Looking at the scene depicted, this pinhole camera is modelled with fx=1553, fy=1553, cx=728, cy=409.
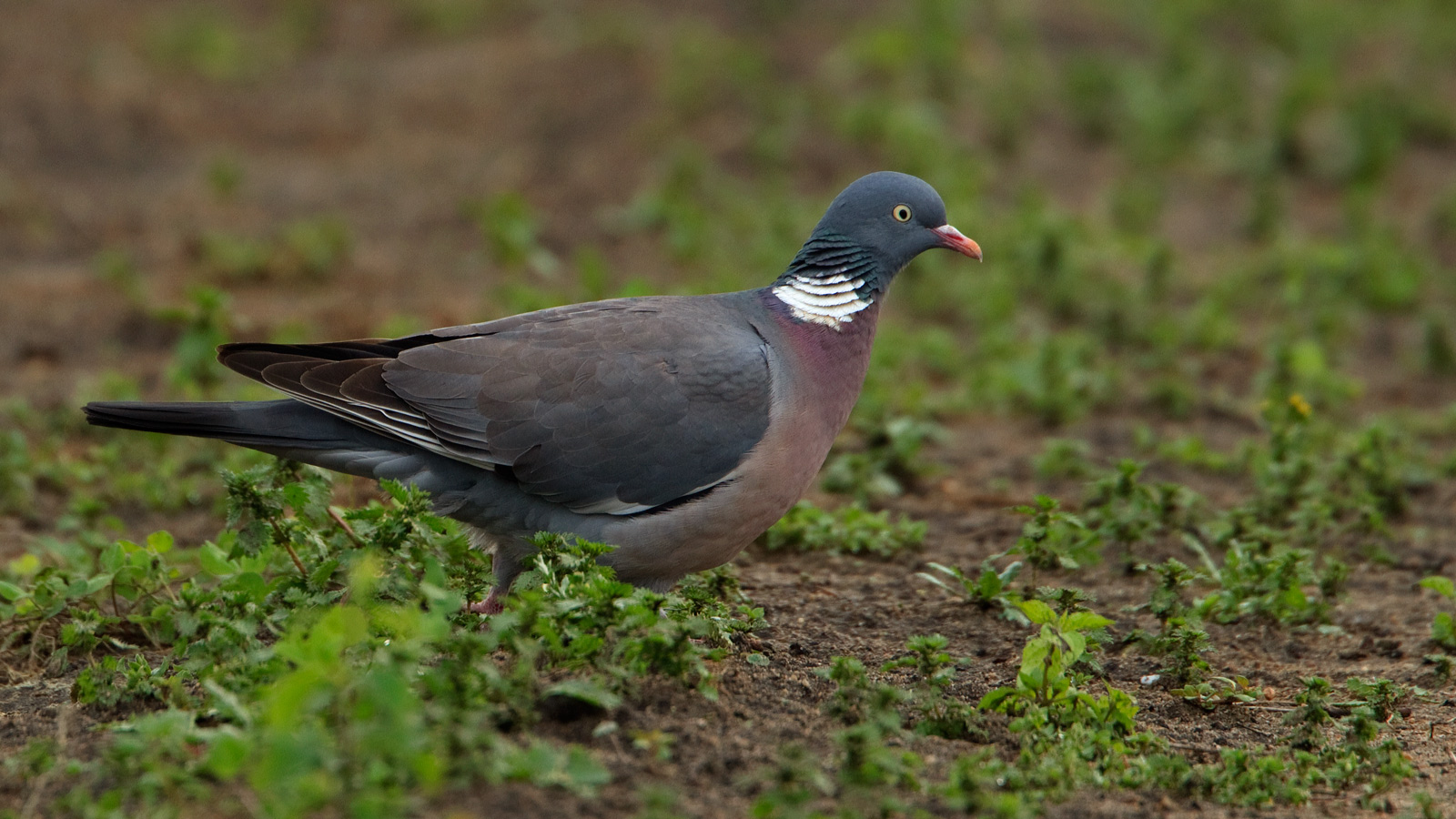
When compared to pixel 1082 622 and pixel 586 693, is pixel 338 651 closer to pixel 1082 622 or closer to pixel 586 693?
pixel 586 693

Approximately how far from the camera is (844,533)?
212 inches

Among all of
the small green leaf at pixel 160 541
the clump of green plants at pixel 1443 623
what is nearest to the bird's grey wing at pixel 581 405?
the small green leaf at pixel 160 541

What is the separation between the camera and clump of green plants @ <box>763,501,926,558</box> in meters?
5.37

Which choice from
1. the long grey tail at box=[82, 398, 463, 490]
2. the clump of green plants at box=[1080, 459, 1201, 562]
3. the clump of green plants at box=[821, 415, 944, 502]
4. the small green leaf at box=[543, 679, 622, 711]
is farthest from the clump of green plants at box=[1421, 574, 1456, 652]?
the long grey tail at box=[82, 398, 463, 490]

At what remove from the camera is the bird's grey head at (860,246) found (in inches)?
185

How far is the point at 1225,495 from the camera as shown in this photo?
6.19m

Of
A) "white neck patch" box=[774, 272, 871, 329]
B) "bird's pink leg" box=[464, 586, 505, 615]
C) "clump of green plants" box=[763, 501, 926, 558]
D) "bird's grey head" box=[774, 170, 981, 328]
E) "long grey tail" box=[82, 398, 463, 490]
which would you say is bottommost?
"bird's pink leg" box=[464, 586, 505, 615]

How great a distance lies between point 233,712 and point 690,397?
1556mm

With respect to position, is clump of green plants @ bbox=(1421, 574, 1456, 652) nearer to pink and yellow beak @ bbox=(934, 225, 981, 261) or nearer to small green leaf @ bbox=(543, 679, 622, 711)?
pink and yellow beak @ bbox=(934, 225, 981, 261)

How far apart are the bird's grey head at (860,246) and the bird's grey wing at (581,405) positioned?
34 centimetres

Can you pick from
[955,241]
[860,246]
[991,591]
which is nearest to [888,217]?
[860,246]

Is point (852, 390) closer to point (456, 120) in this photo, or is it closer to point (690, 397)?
point (690, 397)

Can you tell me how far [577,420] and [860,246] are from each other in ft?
3.50

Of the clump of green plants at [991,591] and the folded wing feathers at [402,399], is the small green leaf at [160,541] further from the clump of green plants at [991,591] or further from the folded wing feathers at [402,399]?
the clump of green plants at [991,591]
